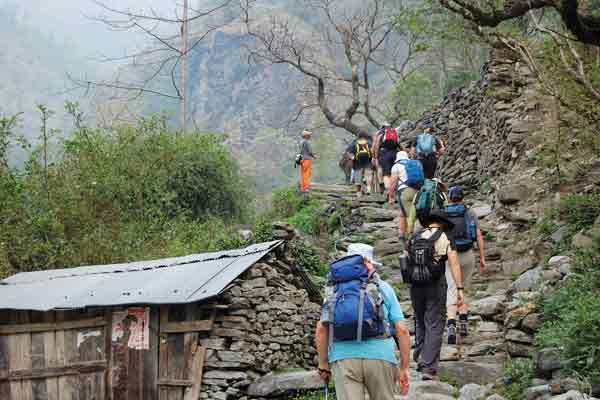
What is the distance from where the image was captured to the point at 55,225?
56.0ft

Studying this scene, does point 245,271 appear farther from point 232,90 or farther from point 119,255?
point 232,90

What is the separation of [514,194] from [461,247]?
19.4 ft

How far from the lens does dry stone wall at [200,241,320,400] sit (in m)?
9.72

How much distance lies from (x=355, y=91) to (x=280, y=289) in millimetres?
15065

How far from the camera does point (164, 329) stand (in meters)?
10.1

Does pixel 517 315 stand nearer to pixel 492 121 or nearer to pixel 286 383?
pixel 286 383

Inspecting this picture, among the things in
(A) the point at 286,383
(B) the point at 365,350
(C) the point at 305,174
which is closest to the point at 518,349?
(A) the point at 286,383

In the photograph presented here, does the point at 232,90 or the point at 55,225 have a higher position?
the point at 232,90

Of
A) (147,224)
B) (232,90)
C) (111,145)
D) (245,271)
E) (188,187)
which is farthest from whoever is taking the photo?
(232,90)

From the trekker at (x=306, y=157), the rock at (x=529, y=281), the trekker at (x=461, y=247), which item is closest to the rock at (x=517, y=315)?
the trekker at (x=461, y=247)

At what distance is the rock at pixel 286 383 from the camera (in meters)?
9.35

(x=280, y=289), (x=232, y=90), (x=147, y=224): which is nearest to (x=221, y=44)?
(x=232, y=90)

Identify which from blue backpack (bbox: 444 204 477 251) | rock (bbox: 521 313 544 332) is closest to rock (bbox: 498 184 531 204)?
blue backpack (bbox: 444 204 477 251)

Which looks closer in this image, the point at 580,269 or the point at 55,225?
the point at 580,269
